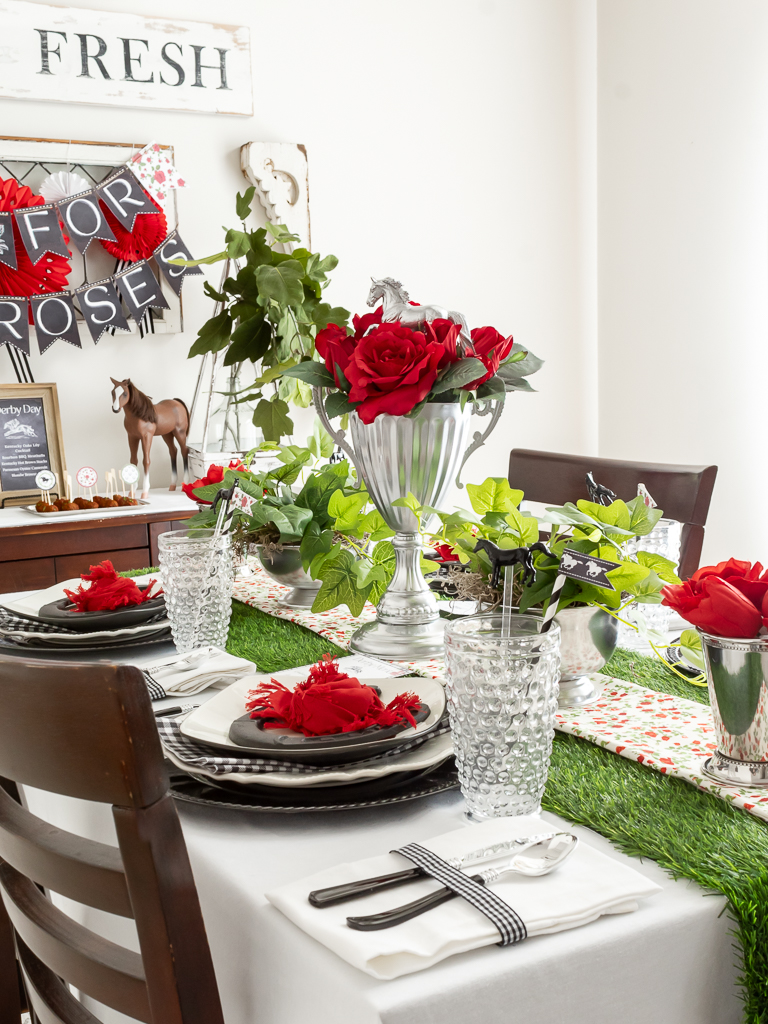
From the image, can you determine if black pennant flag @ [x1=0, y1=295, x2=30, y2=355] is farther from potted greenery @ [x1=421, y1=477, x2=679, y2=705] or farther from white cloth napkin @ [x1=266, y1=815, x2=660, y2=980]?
white cloth napkin @ [x1=266, y1=815, x2=660, y2=980]

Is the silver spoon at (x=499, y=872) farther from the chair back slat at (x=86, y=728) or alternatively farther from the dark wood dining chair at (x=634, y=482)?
the dark wood dining chair at (x=634, y=482)

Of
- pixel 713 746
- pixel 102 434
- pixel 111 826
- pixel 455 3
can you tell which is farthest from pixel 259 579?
pixel 455 3

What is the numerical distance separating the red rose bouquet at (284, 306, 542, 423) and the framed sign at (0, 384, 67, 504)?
175cm

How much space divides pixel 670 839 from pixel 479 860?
149mm

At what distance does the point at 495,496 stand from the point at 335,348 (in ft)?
0.92

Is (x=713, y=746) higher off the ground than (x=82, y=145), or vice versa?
(x=82, y=145)

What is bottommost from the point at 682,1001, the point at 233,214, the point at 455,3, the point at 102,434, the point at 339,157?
the point at 682,1001

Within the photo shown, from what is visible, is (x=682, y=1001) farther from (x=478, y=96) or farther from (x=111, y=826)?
(x=478, y=96)

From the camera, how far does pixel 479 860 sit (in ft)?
2.05

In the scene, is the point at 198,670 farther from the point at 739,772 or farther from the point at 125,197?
the point at 125,197

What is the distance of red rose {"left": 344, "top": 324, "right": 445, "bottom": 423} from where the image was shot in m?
1.12

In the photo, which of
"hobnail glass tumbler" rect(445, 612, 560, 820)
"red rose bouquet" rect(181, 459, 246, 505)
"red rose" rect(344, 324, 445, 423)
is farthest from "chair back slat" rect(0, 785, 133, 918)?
"red rose bouquet" rect(181, 459, 246, 505)

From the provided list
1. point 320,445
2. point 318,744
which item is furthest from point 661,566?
point 320,445

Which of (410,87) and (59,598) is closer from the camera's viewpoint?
(59,598)
